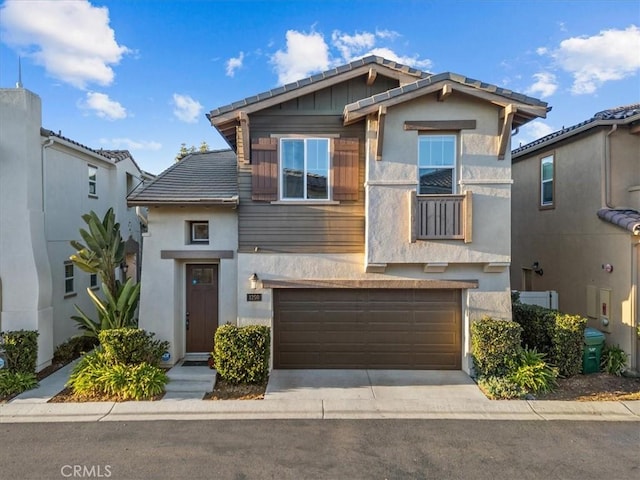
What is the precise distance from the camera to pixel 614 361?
8.51 metres

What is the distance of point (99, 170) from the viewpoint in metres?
12.6

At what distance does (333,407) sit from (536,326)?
502 centimetres

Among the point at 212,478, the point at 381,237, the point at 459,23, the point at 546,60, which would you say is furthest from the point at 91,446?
the point at 546,60

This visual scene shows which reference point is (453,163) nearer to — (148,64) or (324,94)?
(324,94)

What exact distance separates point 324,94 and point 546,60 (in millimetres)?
8789

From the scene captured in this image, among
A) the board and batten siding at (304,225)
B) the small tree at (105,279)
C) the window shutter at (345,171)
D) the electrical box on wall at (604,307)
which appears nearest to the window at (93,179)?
the small tree at (105,279)

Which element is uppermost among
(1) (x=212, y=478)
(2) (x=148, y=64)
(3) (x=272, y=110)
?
(2) (x=148, y=64)

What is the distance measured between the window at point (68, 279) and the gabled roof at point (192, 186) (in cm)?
373

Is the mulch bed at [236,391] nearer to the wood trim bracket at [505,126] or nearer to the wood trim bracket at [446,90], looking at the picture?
the wood trim bracket at [505,126]

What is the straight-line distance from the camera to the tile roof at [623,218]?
820cm

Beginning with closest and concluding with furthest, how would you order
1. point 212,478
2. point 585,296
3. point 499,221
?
point 212,478 < point 499,221 < point 585,296

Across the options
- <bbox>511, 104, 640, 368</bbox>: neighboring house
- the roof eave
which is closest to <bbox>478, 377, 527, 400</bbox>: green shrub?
<bbox>511, 104, 640, 368</bbox>: neighboring house

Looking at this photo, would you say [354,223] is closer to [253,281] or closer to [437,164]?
[437,164]

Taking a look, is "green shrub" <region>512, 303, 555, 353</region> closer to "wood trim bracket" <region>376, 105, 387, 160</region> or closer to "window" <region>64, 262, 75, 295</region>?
"wood trim bracket" <region>376, 105, 387, 160</region>
